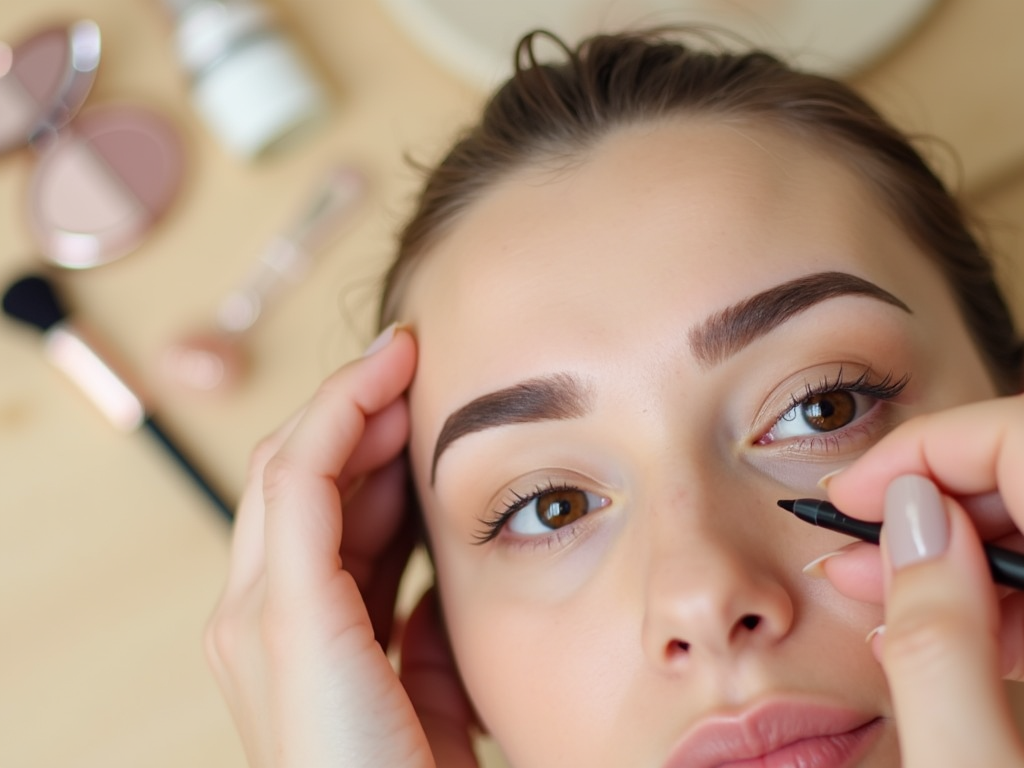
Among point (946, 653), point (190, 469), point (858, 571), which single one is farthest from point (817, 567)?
point (190, 469)

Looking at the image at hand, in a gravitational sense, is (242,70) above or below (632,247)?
above

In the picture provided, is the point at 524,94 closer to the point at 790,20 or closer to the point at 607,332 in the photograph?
the point at 607,332

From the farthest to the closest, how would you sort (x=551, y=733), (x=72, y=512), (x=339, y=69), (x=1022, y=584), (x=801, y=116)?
1. (x=339, y=69)
2. (x=72, y=512)
3. (x=801, y=116)
4. (x=551, y=733)
5. (x=1022, y=584)

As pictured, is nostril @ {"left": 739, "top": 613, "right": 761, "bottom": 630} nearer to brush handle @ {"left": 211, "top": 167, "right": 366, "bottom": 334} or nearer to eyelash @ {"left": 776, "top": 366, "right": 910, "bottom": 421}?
eyelash @ {"left": 776, "top": 366, "right": 910, "bottom": 421}

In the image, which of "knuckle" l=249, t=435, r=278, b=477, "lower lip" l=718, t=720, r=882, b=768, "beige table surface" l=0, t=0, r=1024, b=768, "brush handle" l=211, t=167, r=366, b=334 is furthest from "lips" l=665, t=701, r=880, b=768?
"brush handle" l=211, t=167, r=366, b=334

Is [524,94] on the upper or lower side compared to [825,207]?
upper

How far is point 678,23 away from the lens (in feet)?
3.24

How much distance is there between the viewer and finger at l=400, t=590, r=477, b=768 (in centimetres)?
→ 78

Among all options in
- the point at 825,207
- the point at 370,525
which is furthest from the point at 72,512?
the point at 825,207

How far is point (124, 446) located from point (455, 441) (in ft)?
1.47

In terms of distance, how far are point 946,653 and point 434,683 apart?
0.51m

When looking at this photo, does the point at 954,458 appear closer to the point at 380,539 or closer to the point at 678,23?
the point at 380,539

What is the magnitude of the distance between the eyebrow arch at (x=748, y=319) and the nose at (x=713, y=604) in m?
0.11

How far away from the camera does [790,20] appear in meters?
0.98
